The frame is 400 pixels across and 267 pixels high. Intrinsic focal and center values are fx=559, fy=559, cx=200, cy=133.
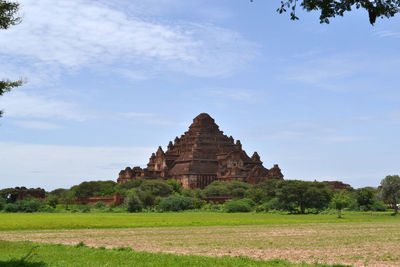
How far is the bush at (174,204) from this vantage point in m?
99.2

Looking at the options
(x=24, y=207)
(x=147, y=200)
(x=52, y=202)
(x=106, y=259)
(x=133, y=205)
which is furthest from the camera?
(x=52, y=202)

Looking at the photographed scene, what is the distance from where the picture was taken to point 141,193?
10881 cm

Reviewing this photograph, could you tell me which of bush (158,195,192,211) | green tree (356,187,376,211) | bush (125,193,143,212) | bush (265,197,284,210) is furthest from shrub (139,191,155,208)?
green tree (356,187,376,211)

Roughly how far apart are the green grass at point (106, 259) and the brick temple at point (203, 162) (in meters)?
125

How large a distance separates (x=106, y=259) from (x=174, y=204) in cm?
7910

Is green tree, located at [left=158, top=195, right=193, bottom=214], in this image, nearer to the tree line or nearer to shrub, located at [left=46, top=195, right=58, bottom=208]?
the tree line

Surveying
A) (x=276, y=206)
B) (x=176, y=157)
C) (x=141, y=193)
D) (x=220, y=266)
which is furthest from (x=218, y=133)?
(x=220, y=266)

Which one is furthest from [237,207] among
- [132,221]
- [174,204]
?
[132,221]

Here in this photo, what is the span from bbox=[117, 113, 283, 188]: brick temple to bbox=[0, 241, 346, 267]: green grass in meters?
125

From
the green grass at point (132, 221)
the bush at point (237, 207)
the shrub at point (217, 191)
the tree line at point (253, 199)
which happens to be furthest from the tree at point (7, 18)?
the shrub at point (217, 191)

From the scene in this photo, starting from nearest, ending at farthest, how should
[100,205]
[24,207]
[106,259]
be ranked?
[106,259], [24,207], [100,205]

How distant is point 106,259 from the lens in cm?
2211

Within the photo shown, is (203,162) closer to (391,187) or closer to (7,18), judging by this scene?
(391,187)

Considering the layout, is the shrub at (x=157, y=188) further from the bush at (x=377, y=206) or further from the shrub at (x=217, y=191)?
the bush at (x=377, y=206)
